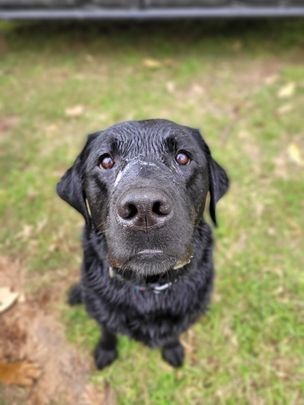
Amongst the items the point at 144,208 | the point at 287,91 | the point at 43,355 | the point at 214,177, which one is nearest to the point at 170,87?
the point at 287,91

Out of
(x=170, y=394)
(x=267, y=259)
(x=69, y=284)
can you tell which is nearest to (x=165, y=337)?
(x=170, y=394)

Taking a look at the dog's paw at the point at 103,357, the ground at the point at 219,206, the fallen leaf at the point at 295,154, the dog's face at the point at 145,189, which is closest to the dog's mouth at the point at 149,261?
the dog's face at the point at 145,189

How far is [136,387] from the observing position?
2793 millimetres

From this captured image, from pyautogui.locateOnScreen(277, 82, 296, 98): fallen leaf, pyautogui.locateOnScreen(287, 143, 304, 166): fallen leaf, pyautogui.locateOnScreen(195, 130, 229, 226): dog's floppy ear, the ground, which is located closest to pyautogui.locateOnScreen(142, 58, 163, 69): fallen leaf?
the ground

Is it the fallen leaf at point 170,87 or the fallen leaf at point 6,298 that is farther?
the fallen leaf at point 170,87

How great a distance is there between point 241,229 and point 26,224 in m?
2.22

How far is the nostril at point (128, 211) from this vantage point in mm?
1585

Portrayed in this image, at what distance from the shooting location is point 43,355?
9.55 feet

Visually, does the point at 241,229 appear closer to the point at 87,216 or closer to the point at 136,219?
the point at 87,216

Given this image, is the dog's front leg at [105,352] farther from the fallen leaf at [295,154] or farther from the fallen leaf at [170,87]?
the fallen leaf at [170,87]

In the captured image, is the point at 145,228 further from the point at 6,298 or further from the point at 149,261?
the point at 6,298

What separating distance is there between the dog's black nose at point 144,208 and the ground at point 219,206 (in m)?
1.75

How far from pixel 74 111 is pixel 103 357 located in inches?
124

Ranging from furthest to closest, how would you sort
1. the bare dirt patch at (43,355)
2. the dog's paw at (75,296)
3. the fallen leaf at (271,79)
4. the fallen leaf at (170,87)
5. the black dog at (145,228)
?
the fallen leaf at (271,79) → the fallen leaf at (170,87) → the dog's paw at (75,296) → the bare dirt patch at (43,355) → the black dog at (145,228)
